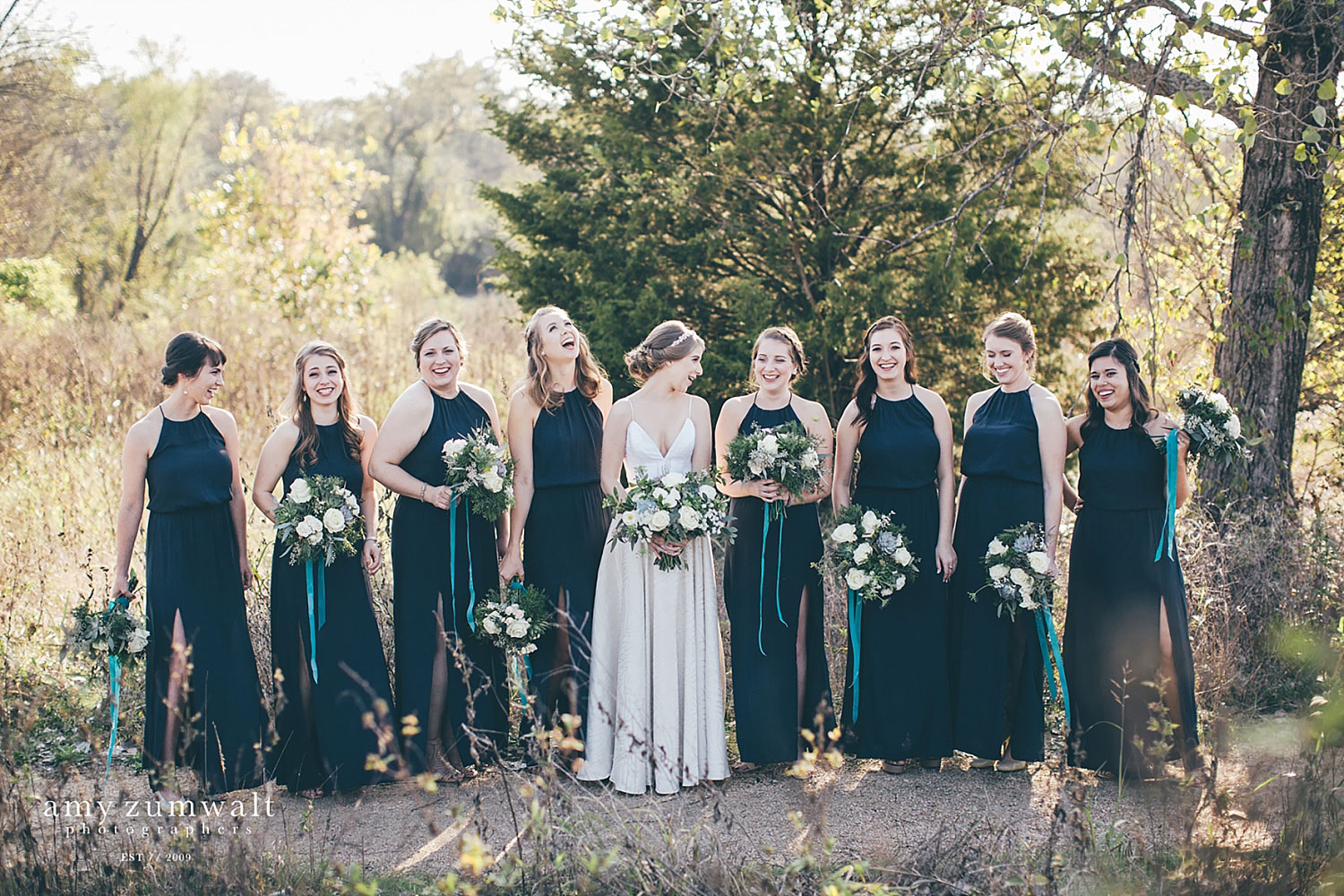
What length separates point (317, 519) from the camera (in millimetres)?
4926

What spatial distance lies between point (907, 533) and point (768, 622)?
32.8 inches

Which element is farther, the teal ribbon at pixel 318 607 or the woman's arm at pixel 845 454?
the woman's arm at pixel 845 454

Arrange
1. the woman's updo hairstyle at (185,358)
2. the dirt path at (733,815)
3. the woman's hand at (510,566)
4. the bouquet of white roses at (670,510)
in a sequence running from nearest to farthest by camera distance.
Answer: the dirt path at (733,815), the bouquet of white roses at (670,510), the woman's updo hairstyle at (185,358), the woman's hand at (510,566)

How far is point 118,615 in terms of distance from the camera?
490cm

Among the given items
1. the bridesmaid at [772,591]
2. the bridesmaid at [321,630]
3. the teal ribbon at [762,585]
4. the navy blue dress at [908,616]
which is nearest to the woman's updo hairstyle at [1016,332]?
the navy blue dress at [908,616]

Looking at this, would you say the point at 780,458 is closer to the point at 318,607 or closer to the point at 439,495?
the point at 439,495

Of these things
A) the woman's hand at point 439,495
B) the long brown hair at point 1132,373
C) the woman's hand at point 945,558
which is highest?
the long brown hair at point 1132,373

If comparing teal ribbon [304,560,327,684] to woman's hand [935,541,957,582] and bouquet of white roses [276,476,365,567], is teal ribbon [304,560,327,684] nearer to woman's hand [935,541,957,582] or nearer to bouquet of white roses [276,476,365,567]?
bouquet of white roses [276,476,365,567]

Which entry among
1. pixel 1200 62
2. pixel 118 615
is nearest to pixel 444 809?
pixel 118 615

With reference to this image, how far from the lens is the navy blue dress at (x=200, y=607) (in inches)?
197

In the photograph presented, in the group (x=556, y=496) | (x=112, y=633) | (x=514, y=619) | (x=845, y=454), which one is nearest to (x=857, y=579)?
(x=845, y=454)

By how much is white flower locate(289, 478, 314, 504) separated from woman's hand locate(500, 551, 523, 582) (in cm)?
102

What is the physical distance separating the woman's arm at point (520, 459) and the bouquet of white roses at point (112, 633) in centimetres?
174

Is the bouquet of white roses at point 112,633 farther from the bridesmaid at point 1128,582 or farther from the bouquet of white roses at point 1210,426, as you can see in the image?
the bouquet of white roses at point 1210,426
